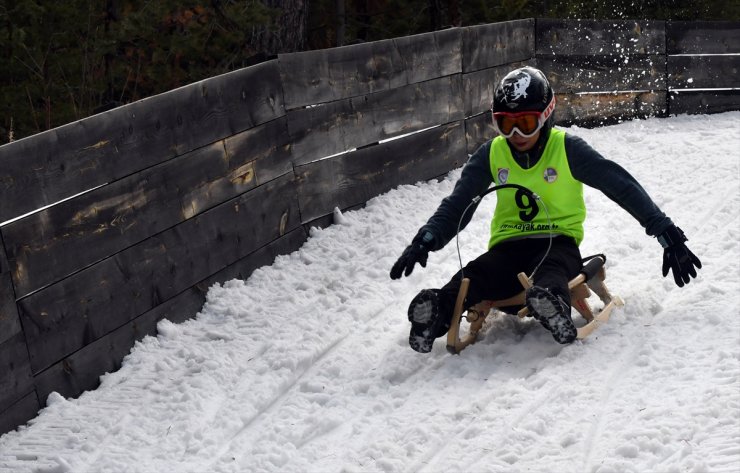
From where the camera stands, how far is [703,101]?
11.6m

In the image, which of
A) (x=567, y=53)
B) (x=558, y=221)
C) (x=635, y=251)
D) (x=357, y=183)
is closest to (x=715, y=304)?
(x=558, y=221)

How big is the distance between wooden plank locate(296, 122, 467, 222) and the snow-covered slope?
20.3 inches

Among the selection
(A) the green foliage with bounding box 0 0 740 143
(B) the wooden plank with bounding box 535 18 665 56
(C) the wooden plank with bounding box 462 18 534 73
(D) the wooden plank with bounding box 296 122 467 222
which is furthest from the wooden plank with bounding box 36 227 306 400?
(B) the wooden plank with bounding box 535 18 665 56

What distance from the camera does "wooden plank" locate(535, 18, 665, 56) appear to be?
414 inches

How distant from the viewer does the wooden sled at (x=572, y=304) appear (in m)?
5.32

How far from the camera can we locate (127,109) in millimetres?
5594

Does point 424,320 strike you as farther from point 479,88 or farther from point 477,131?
point 479,88

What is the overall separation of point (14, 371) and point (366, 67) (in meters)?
3.98

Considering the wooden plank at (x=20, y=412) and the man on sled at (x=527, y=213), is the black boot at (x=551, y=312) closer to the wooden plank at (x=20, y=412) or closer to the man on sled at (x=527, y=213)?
the man on sled at (x=527, y=213)

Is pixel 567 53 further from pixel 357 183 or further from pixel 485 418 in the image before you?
pixel 485 418

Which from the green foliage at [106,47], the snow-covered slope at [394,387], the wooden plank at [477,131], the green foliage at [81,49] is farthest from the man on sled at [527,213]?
the green foliage at [81,49]

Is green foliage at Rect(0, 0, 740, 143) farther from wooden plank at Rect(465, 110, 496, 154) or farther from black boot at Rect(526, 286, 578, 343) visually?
black boot at Rect(526, 286, 578, 343)

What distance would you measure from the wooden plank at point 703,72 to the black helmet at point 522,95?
21.2 ft

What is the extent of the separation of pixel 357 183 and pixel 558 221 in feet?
7.81
